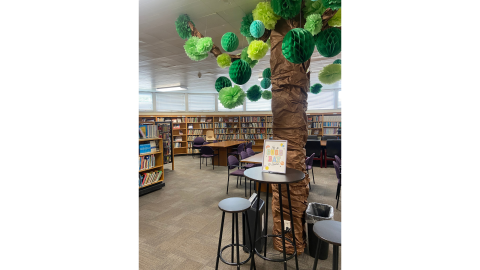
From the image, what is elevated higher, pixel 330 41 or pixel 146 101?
pixel 146 101

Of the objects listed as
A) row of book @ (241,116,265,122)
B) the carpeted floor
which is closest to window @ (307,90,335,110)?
row of book @ (241,116,265,122)

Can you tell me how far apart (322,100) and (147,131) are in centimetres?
825

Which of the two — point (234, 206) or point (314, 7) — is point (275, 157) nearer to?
point (234, 206)

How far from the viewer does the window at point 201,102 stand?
36.3ft

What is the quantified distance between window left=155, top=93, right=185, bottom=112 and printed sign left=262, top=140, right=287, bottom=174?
31.8 feet

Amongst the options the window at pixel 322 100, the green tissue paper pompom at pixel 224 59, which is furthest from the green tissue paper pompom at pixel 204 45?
the window at pixel 322 100

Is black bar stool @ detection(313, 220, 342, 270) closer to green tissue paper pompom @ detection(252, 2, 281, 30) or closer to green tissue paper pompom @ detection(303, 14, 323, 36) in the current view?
green tissue paper pompom @ detection(303, 14, 323, 36)

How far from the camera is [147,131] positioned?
16.4ft

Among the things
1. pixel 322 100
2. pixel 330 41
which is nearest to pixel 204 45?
pixel 330 41

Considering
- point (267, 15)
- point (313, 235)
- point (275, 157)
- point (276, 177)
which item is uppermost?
point (267, 15)

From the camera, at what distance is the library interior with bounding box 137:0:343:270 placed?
5.94ft
